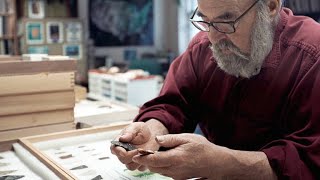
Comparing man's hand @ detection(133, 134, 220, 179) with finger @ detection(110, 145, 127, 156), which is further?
finger @ detection(110, 145, 127, 156)

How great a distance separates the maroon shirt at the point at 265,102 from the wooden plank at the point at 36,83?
1.07 ft

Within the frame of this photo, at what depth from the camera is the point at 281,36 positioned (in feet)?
3.27

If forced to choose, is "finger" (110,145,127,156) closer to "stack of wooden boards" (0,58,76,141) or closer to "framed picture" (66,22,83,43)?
"stack of wooden boards" (0,58,76,141)

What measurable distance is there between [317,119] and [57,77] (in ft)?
2.69

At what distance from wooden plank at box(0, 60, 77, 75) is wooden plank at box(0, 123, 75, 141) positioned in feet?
0.62

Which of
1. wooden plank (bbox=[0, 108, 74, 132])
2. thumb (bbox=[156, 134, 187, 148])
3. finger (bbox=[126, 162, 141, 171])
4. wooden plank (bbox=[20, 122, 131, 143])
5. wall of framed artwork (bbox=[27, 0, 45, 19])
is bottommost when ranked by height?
wooden plank (bbox=[20, 122, 131, 143])

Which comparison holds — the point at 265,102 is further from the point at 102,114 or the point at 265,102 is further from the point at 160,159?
the point at 102,114

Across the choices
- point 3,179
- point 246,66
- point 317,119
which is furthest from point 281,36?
point 3,179

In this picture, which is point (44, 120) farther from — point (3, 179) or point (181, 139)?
point (181, 139)

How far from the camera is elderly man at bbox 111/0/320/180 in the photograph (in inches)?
31.7

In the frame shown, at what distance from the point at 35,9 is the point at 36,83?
3.46 meters

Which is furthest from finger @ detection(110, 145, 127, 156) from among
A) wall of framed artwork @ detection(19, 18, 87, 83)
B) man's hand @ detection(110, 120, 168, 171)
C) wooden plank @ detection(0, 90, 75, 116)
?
wall of framed artwork @ detection(19, 18, 87, 83)

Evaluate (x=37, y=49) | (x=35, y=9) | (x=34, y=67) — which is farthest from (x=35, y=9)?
(x=34, y=67)

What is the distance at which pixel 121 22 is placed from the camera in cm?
549
